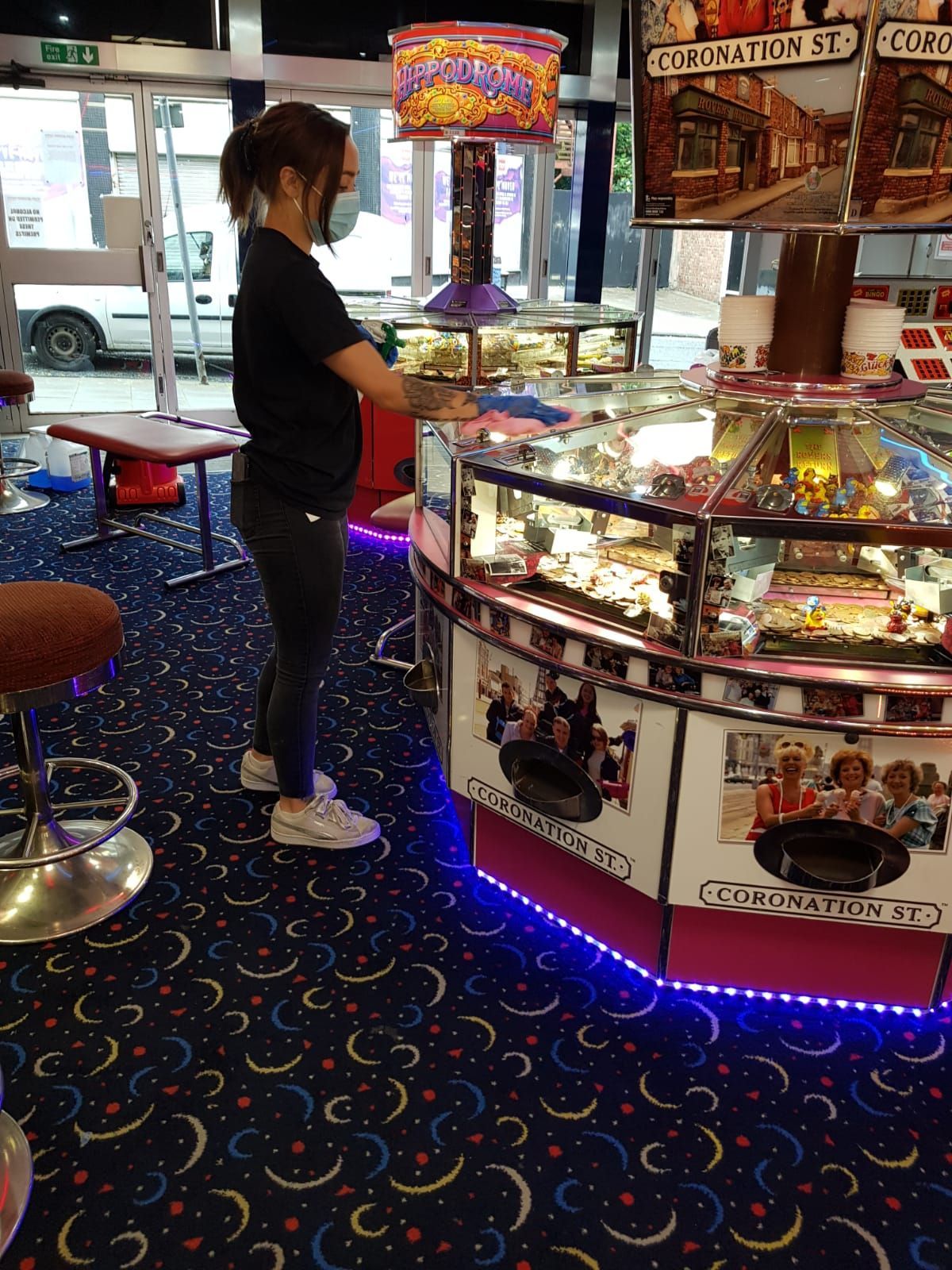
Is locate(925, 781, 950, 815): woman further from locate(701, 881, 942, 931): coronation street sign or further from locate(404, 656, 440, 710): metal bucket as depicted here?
locate(404, 656, 440, 710): metal bucket

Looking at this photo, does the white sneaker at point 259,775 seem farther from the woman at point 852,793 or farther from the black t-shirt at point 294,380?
the woman at point 852,793

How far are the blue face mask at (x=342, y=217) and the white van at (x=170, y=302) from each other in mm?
5479

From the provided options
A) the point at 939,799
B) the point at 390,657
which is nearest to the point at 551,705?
the point at 939,799

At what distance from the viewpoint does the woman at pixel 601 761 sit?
7.12 ft

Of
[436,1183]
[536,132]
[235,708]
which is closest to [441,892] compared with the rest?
[436,1183]

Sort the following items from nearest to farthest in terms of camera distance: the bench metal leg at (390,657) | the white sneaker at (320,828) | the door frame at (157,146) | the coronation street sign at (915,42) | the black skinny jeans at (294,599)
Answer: the coronation street sign at (915,42) < the black skinny jeans at (294,599) < the white sneaker at (320,828) < the bench metal leg at (390,657) < the door frame at (157,146)

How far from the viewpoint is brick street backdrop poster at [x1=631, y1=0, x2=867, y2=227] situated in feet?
6.39

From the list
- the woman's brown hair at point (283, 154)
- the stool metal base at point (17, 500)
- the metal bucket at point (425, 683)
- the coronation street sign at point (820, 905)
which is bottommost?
the stool metal base at point (17, 500)

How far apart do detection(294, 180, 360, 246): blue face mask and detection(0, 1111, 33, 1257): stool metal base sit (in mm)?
1895

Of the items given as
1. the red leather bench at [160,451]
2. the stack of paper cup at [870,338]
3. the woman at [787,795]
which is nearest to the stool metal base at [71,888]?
the woman at [787,795]

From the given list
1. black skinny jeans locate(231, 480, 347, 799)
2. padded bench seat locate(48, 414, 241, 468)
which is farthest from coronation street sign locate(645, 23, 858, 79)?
padded bench seat locate(48, 414, 241, 468)

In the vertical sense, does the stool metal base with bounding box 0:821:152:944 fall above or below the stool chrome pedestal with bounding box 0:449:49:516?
→ below

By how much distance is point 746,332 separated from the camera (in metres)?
2.53

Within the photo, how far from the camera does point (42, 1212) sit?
1704 millimetres
